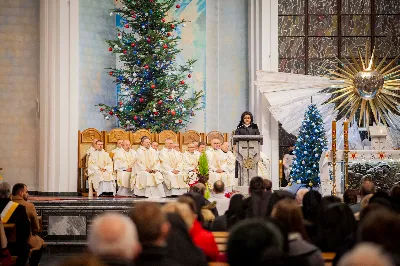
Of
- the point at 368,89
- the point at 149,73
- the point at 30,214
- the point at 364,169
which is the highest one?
the point at 149,73

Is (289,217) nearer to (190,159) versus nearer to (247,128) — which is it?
(247,128)

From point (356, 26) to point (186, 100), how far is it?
530cm

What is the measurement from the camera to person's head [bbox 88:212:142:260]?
4.29 meters

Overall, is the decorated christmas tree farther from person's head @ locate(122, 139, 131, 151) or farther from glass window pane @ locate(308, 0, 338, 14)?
glass window pane @ locate(308, 0, 338, 14)

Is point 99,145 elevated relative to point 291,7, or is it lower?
lower

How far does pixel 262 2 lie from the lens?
2088cm

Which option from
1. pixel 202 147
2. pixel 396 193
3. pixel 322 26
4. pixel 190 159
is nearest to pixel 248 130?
pixel 202 147

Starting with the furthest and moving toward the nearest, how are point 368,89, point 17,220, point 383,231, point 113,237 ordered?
1. point 368,89
2. point 17,220
3. point 383,231
4. point 113,237

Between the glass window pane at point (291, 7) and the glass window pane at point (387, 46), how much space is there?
88.2 inches

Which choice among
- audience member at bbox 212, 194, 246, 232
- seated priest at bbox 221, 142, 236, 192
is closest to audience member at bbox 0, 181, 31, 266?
audience member at bbox 212, 194, 246, 232

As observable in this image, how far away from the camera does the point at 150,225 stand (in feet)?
15.4

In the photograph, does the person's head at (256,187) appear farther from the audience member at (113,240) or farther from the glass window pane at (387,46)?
the glass window pane at (387,46)

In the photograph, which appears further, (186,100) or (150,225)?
(186,100)

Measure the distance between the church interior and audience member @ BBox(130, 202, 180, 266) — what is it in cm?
1035
